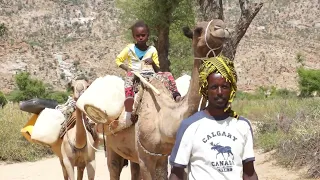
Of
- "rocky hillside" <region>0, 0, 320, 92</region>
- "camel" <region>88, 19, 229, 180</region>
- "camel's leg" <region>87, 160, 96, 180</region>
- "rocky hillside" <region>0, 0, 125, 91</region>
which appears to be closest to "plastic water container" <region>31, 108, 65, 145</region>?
"camel's leg" <region>87, 160, 96, 180</region>

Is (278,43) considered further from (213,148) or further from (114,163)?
(213,148)

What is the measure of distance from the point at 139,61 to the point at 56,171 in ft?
24.3

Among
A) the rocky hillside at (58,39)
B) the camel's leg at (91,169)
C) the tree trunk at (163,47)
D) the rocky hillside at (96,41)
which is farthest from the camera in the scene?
the rocky hillside at (96,41)

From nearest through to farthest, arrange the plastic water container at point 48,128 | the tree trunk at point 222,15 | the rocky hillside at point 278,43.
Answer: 1. the plastic water container at point 48,128
2. the tree trunk at point 222,15
3. the rocky hillside at point 278,43

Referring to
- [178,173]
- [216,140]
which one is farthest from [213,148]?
[178,173]

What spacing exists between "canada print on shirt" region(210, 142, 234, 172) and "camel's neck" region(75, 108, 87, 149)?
4727 mm

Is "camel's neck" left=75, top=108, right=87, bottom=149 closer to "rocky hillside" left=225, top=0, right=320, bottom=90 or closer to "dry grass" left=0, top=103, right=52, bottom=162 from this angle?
"dry grass" left=0, top=103, right=52, bottom=162

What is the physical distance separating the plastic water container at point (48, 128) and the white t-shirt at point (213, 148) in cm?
553

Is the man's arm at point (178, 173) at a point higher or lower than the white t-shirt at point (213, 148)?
lower

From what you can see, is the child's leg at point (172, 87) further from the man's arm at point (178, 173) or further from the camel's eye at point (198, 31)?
the man's arm at point (178, 173)

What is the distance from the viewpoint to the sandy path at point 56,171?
10.7 meters

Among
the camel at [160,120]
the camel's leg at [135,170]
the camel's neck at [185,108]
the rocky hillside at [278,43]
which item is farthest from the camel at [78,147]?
the rocky hillside at [278,43]

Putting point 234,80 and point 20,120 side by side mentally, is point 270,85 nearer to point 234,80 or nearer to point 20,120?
point 20,120

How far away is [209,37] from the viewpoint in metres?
4.77
